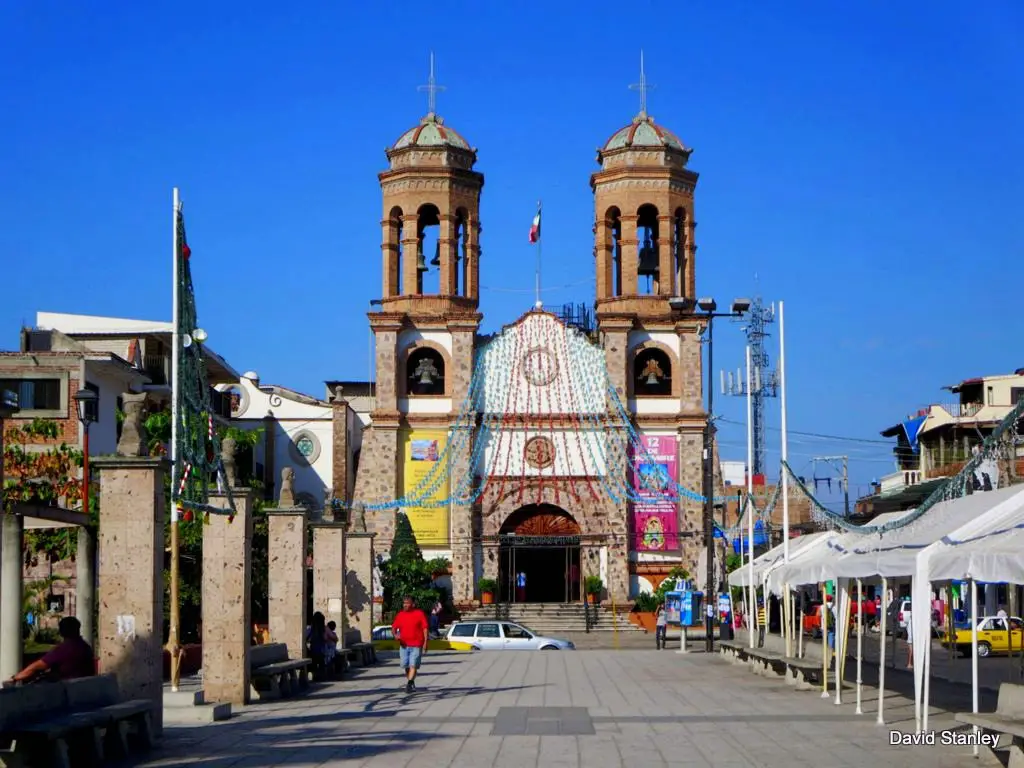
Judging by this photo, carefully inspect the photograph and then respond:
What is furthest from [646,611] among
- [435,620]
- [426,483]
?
[435,620]

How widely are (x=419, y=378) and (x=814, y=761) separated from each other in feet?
149

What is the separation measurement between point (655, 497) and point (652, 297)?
7533 millimetres

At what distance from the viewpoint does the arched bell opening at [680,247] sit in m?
59.1

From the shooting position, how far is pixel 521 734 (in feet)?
56.7

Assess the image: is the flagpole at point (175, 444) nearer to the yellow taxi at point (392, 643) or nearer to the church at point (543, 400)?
the yellow taxi at point (392, 643)

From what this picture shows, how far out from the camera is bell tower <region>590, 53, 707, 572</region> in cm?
5803

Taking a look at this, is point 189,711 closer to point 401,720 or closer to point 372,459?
point 401,720

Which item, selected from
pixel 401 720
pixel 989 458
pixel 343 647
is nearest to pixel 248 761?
pixel 401 720

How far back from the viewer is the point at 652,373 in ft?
194

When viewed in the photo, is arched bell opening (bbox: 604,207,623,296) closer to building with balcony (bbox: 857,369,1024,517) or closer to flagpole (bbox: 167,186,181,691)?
building with balcony (bbox: 857,369,1024,517)

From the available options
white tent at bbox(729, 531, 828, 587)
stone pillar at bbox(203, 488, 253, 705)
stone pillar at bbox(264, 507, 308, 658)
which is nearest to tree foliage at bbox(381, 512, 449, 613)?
white tent at bbox(729, 531, 828, 587)

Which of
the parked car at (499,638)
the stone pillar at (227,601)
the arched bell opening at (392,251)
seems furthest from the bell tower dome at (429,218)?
the stone pillar at (227,601)

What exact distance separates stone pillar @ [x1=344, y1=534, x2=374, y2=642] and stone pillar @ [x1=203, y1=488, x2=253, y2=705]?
15880mm

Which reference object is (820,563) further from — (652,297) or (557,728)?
(652,297)
